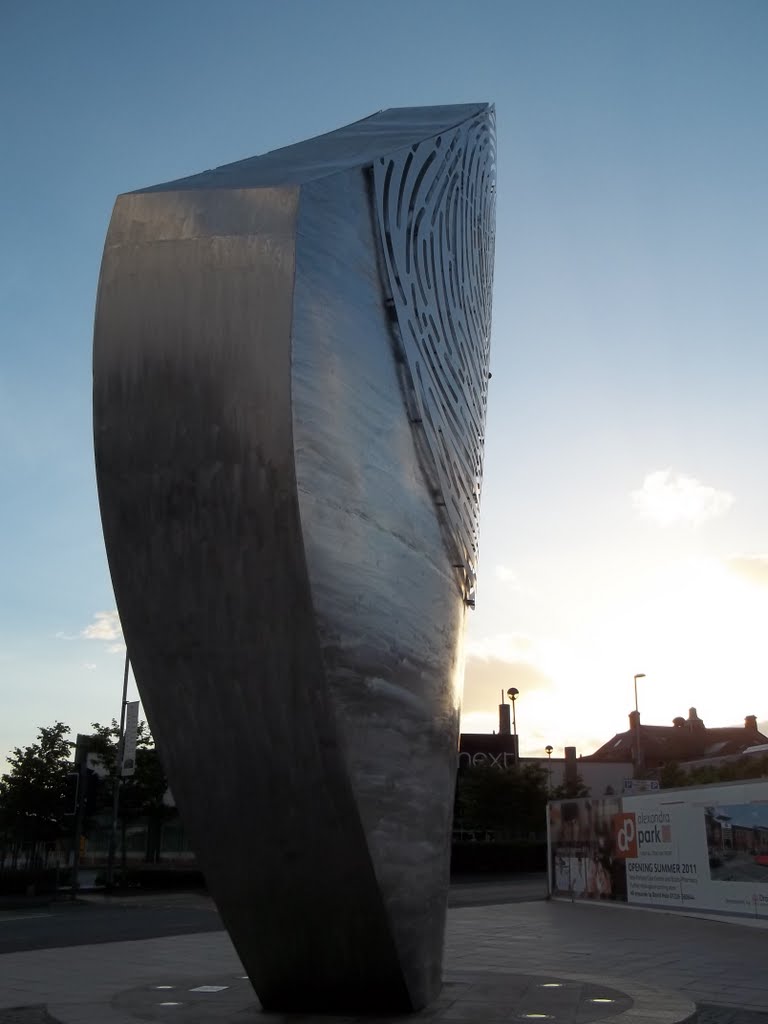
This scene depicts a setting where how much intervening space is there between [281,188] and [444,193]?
14.6 feet

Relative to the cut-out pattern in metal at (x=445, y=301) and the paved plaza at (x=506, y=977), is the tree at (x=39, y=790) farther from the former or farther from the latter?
the cut-out pattern in metal at (x=445, y=301)

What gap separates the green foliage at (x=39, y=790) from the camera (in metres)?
42.9

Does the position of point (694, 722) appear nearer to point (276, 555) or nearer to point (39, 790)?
point (39, 790)

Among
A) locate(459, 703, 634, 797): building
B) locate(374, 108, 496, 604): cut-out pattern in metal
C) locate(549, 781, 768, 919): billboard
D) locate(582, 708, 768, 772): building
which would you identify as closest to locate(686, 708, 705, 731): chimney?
locate(582, 708, 768, 772): building

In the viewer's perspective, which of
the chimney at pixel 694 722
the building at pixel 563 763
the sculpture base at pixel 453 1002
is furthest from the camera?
the chimney at pixel 694 722

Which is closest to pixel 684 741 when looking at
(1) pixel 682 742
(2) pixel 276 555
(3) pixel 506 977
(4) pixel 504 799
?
(1) pixel 682 742

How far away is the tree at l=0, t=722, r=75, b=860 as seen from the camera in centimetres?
4291

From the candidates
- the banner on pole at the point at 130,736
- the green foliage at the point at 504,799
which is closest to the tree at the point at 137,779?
the banner on pole at the point at 130,736

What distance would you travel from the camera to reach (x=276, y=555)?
23.2 feet

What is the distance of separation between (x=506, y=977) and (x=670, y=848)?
45.1ft

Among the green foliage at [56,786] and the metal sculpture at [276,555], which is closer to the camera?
the metal sculpture at [276,555]

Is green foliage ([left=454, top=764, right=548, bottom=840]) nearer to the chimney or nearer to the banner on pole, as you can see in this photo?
the banner on pole

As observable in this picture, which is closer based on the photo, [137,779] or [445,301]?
[445,301]

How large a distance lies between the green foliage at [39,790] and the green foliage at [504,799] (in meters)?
21.9
